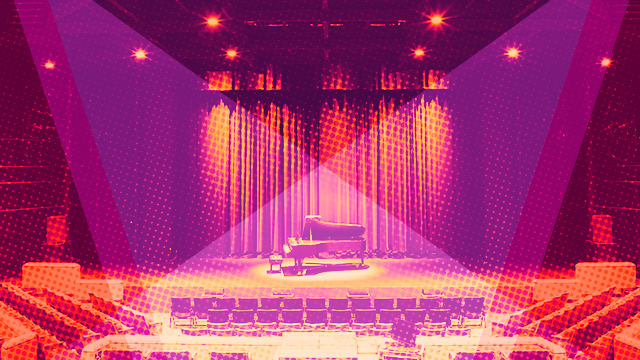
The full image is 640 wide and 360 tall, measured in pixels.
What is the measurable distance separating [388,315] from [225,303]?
271 centimetres

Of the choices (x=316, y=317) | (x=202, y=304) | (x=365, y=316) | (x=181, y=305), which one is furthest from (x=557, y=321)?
(x=181, y=305)

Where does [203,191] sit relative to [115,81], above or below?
below

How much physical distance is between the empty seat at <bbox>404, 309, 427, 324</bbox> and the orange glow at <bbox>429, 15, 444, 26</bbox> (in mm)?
5479

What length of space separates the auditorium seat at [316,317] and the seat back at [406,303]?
126cm

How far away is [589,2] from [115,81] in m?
10.8

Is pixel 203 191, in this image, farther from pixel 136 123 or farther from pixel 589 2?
pixel 589 2

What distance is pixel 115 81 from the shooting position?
11.8 metres

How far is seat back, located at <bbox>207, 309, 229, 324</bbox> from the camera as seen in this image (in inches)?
291

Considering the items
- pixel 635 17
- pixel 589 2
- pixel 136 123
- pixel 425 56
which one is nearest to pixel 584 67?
pixel 635 17

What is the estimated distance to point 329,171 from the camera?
1370 cm

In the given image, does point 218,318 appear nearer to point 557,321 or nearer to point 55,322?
point 55,322

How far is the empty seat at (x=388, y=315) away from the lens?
743cm

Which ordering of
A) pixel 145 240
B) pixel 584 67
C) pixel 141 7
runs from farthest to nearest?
pixel 145 240 → pixel 584 67 → pixel 141 7

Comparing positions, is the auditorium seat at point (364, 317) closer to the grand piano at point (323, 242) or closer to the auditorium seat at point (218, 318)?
the auditorium seat at point (218, 318)
